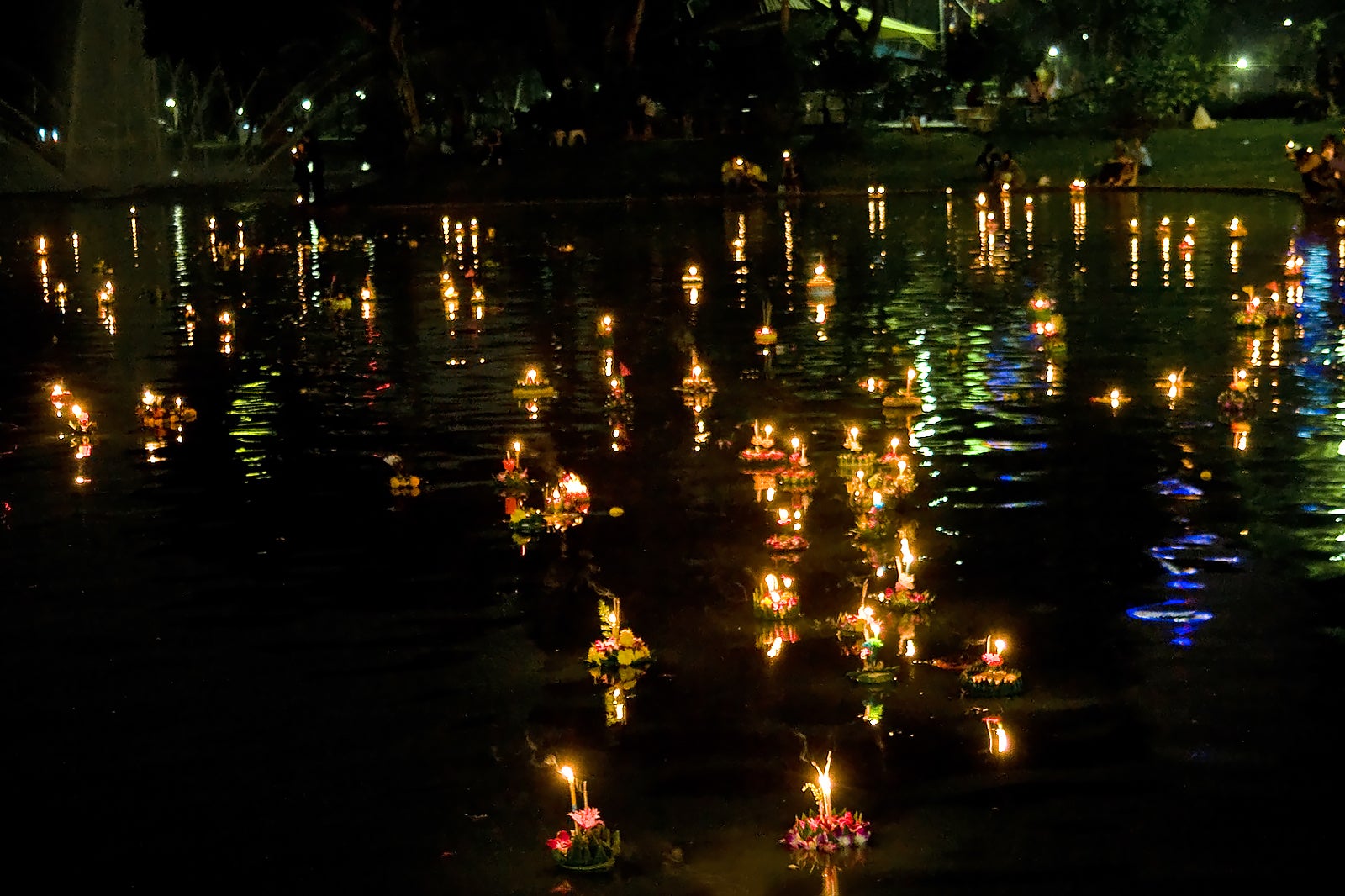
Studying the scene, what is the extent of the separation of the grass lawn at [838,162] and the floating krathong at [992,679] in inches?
1423

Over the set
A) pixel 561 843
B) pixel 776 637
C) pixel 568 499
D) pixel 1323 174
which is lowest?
pixel 561 843

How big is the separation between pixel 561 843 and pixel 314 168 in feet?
136

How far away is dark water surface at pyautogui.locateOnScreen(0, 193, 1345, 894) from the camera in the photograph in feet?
21.4

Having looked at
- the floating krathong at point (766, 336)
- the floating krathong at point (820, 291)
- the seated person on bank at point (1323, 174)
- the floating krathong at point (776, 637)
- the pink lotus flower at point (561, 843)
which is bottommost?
the pink lotus flower at point (561, 843)

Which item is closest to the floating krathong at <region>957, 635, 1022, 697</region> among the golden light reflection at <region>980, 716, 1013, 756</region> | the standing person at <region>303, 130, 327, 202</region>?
the golden light reflection at <region>980, 716, 1013, 756</region>

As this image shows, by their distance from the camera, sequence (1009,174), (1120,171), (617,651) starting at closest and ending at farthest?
(617,651)
(1120,171)
(1009,174)

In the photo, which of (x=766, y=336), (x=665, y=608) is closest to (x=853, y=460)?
(x=665, y=608)

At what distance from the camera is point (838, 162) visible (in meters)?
46.0

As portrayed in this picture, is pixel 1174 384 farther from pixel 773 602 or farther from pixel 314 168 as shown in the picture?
pixel 314 168

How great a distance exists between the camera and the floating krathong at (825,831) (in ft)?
20.5

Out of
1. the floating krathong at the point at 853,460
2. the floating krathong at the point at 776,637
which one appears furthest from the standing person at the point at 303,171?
the floating krathong at the point at 776,637

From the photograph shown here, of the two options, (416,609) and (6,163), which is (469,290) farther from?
(6,163)

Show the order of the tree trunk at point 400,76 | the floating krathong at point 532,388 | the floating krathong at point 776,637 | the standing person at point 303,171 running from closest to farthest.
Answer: the floating krathong at point 776,637
the floating krathong at point 532,388
the standing person at point 303,171
the tree trunk at point 400,76

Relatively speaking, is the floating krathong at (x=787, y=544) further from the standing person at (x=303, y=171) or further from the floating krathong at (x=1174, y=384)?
the standing person at (x=303, y=171)
